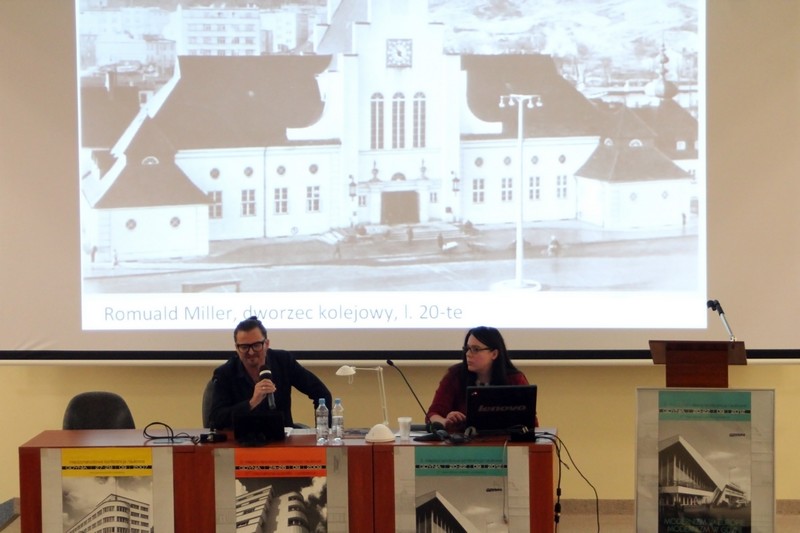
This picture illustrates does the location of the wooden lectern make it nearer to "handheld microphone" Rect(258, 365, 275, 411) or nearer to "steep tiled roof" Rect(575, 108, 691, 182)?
"steep tiled roof" Rect(575, 108, 691, 182)

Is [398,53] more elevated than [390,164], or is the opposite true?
[398,53]

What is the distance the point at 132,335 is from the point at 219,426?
4.74 ft

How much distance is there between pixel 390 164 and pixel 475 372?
1.47 m

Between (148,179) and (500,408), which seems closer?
(500,408)

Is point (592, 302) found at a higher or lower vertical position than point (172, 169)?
lower

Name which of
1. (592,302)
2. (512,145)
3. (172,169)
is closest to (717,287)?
(592,302)

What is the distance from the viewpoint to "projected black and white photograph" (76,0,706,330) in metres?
5.61

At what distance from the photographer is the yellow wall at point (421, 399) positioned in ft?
19.3

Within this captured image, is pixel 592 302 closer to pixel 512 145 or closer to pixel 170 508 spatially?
pixel 512 145

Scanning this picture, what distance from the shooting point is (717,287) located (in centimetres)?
558

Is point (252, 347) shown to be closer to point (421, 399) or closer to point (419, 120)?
point (421, 399)

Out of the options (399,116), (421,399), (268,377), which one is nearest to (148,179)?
(399,116)

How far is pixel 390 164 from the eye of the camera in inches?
223

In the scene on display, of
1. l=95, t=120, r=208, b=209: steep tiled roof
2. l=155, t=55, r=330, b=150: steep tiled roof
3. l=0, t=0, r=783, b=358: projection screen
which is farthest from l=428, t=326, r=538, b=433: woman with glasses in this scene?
l=95, t=120, r=208, b=209: steep tiled roof
